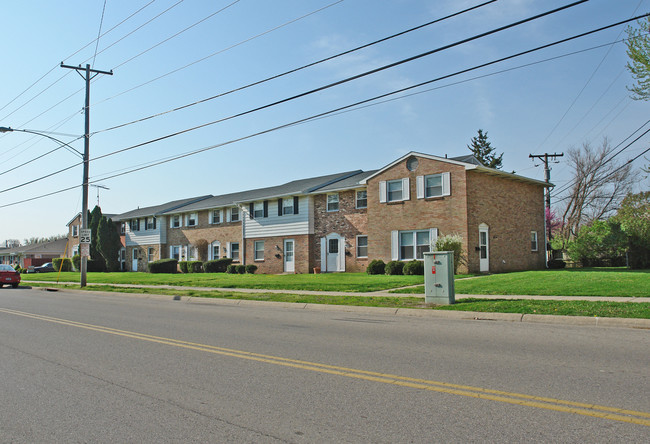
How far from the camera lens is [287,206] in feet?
113

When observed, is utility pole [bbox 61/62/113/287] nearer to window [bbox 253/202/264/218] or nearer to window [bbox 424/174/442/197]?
window [bbox 253/202/264/218]

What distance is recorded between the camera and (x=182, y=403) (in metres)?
5.31

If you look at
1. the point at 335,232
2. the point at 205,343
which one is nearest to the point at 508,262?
the point at 335,232

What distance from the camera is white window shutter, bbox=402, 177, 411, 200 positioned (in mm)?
27031

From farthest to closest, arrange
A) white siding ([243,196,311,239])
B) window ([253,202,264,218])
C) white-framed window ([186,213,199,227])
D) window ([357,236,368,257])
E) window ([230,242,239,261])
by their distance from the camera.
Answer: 1. white-framed window ([186,213,199,227])
2. window ([230,242,239,261])
3. window ([253,202,264,218])
4. white siding ([243,196,311,239])
5. window ([357,236,368,257])

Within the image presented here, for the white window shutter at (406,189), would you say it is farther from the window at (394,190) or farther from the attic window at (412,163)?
the attic window at (412,163)

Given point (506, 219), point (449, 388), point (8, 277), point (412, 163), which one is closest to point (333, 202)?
point (412, 163)

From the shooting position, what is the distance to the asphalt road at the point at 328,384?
4.45 m

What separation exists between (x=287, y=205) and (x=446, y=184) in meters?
12.2

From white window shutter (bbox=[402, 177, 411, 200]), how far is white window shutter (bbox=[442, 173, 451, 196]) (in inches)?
76.0

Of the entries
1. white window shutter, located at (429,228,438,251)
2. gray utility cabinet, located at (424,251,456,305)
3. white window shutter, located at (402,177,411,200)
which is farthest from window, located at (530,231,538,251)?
gray utility cabinet, located at (424,251,456,305)

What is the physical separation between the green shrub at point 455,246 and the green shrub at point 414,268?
1139 mm

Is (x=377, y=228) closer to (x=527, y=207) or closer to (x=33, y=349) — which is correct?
(x=527, y=207)

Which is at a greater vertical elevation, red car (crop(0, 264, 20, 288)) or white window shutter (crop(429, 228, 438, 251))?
white window shutter (crop(429, 228, 438, 251))
